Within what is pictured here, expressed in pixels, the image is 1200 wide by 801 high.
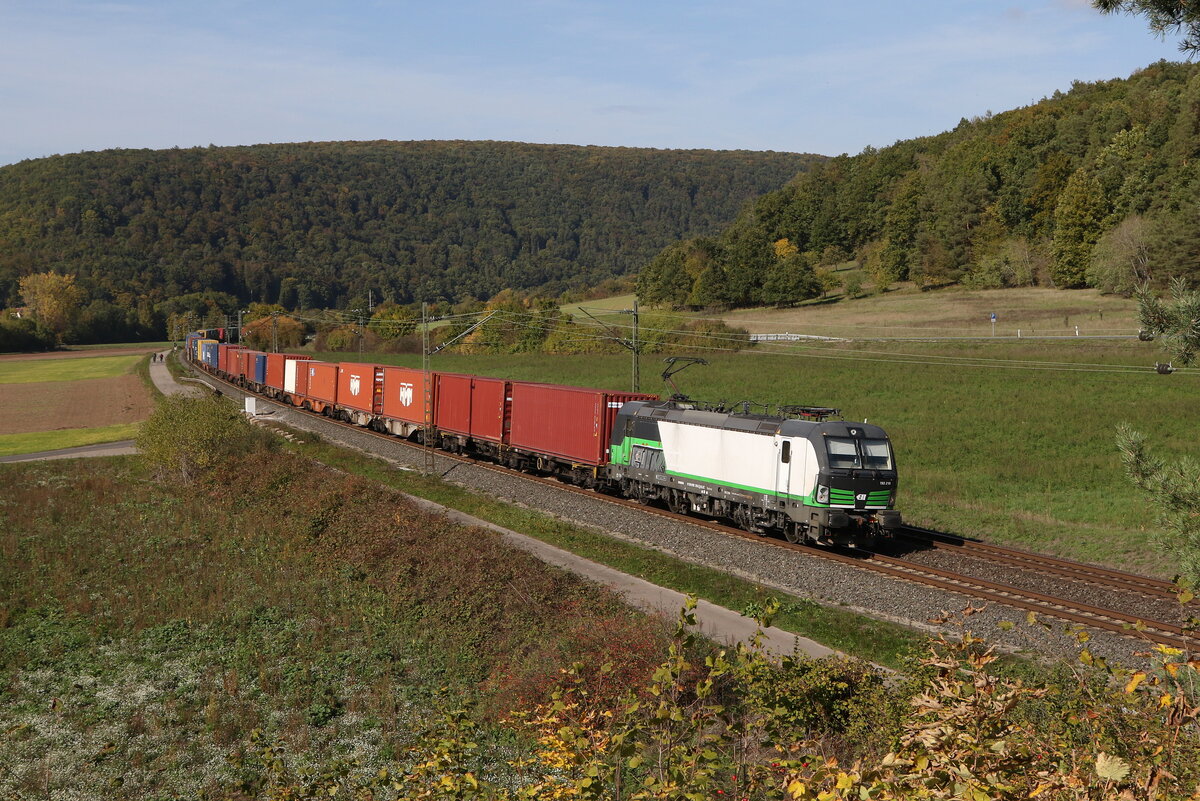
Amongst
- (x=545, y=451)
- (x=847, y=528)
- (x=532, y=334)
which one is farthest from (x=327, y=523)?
(x=532, y=334)

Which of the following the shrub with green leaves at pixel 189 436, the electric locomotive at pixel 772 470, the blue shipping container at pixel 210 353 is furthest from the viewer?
the blue shipping container at pixel 210 353

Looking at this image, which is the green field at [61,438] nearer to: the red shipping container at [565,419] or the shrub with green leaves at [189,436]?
the shrub with green leaves at [189,436]

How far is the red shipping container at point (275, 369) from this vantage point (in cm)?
6669

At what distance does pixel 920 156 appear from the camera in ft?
408

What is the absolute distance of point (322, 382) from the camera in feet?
188

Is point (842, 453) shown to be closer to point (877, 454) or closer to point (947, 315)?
point (877, 454)

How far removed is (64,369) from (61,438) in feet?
199

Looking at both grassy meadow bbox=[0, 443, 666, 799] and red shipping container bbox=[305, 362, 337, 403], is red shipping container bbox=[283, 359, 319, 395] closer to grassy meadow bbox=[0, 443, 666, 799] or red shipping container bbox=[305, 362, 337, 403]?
red shipping container bbox=[305, 362, 337, 403]

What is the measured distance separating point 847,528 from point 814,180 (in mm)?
116032

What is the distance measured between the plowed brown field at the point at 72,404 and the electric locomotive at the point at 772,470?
44165mm

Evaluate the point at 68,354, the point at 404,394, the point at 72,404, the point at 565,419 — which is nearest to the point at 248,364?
the point at 72,404

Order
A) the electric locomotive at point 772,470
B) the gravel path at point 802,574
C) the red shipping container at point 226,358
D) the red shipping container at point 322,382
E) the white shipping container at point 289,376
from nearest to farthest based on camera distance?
the gravel path at point 802,574 → the electric locomotive at point 772,470 → the red shipping container at point 322,382 → the white shipping container at point 289,376 → the red shipping container at point 226,358

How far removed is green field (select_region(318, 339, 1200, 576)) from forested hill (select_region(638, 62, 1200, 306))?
27.9 feet

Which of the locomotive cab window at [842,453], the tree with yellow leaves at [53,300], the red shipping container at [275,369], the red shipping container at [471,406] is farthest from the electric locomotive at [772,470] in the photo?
the tree with yellow leaves at [53,300]
